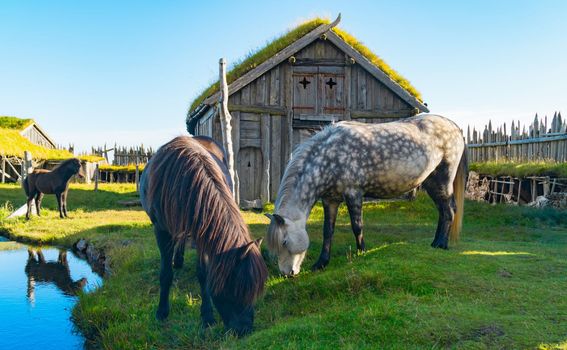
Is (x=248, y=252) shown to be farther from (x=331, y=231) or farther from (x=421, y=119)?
(x=421, y=119)

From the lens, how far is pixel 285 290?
6035mm

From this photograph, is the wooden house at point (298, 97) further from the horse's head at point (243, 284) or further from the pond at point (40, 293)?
the horse's head at point (243, 284)

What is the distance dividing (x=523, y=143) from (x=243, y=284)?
17.0 metres

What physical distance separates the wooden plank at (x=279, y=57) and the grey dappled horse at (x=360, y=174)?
7761 mm

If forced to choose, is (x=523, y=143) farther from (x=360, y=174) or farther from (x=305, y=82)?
(x=360, y=174)

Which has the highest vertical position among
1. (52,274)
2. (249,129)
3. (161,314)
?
(249,129)

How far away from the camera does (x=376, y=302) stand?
17.0 ft

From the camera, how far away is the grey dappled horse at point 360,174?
639cm

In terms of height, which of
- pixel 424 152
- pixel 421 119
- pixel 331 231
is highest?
pixel 421 119

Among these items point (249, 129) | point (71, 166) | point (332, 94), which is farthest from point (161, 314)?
point (332, 94)

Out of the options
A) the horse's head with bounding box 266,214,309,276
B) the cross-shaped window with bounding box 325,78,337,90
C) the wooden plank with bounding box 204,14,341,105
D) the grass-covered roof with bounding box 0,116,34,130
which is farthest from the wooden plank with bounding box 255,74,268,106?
the grass-covered roof with bounding box 0,116,34,130

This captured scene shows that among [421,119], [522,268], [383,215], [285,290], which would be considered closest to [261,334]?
[285,290]

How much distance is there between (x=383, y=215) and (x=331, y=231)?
7.45 m

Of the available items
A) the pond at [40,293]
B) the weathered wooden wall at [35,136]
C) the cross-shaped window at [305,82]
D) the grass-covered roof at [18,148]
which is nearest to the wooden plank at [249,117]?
the cross-shaped window at [305,82]
